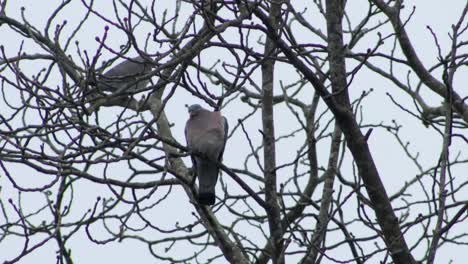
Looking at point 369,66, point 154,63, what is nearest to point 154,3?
point 154,63

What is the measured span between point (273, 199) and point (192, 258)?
146 cm

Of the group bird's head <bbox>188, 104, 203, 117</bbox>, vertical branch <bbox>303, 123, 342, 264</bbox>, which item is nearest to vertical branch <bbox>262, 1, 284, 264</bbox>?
vertical branch <bbox>303, 123, 342, 264</bbox>

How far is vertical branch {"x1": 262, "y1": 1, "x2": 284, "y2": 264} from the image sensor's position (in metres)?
4.69

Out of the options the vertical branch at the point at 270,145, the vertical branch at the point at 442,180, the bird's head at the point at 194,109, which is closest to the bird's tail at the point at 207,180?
the bird's head at the point at 194,109

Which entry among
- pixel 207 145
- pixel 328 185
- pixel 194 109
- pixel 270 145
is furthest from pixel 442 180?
pixel 194 109

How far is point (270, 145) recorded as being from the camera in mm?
4992

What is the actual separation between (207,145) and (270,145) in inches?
29.9

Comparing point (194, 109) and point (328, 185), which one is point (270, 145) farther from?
point (194, 109)

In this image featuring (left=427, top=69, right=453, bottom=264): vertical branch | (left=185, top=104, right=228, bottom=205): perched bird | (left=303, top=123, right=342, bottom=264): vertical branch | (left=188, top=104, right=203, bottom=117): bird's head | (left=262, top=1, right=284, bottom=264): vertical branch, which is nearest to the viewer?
(left=427, top=69, right=453, bottom=264): vertical branch

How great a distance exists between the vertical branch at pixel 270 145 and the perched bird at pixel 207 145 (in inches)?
26.1

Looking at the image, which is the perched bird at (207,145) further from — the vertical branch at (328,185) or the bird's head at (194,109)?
the vertical branch at (328,185)

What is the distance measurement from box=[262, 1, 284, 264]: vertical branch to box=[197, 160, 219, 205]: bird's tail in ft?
2.49

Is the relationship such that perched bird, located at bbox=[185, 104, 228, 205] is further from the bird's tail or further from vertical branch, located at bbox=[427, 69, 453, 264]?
vertical branch, located at bbox=[427, 69, 453, 264]

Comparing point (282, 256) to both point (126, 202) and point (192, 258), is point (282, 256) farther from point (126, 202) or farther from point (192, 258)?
point (192, 258)
